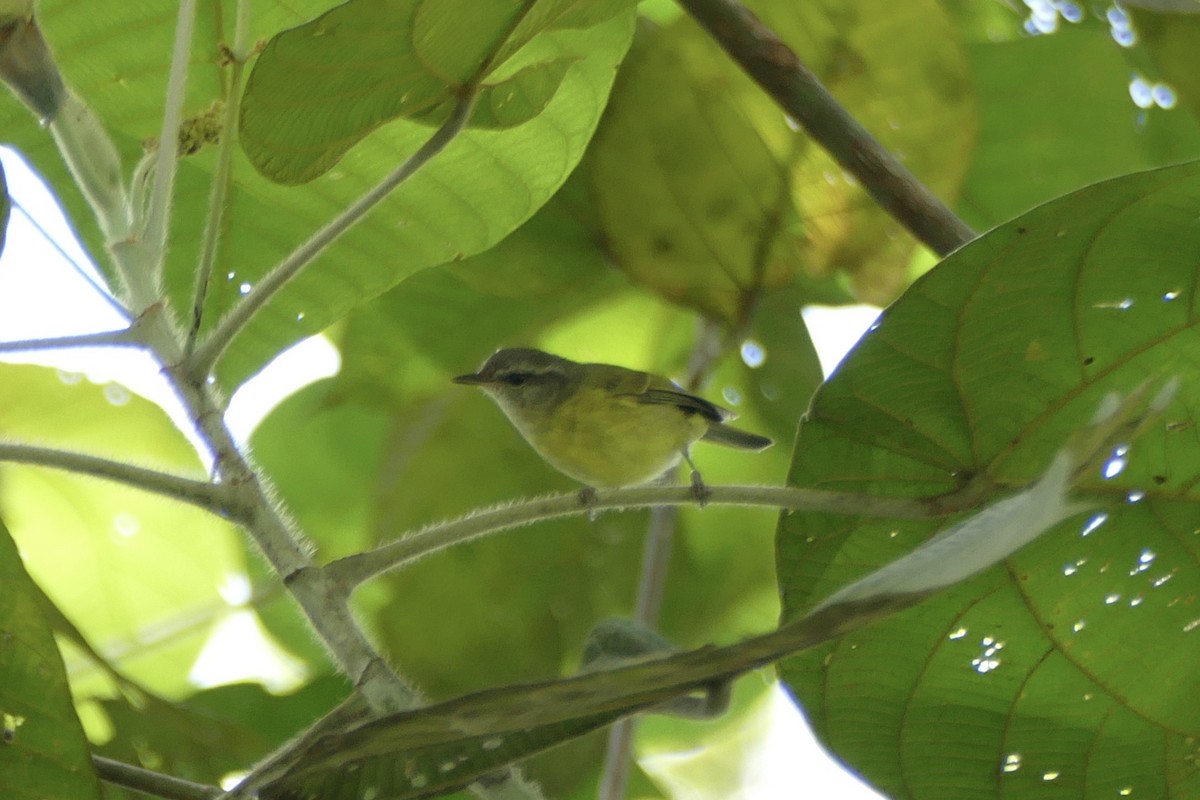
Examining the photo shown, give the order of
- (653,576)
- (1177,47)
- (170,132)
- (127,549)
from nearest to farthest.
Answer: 1. (170,132)
2. (653,576)
3. (1177,47)
4. (127,549)

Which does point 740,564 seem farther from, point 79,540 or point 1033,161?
point 79,540

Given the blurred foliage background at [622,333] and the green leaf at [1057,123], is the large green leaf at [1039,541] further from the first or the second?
the green leaf at [1057,123]

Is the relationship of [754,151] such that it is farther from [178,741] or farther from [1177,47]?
[178,741]

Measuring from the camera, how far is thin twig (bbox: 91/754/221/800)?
1201mm

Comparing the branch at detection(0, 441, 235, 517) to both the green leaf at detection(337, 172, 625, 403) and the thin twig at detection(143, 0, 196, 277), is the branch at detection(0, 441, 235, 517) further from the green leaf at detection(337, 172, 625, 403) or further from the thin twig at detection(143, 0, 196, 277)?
the green leaf at detection(337, 172, 625, 403)

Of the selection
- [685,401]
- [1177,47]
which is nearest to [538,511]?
[685,401]

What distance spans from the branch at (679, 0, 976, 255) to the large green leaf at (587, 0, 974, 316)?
437 millimetres

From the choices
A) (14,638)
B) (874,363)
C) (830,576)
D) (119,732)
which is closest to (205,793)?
(14,638)

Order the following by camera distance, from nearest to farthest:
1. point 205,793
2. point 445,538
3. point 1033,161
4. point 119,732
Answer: point 445,538 < point 205,793 < point 119,732 < point 1033,161

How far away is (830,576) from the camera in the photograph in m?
1.31

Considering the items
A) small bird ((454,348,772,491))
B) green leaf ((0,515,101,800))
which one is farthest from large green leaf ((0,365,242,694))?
green leaf ((0,515,101,800))

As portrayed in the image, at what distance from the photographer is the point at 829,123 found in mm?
1447

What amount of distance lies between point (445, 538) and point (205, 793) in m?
0.39

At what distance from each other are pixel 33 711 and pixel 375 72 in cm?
69
